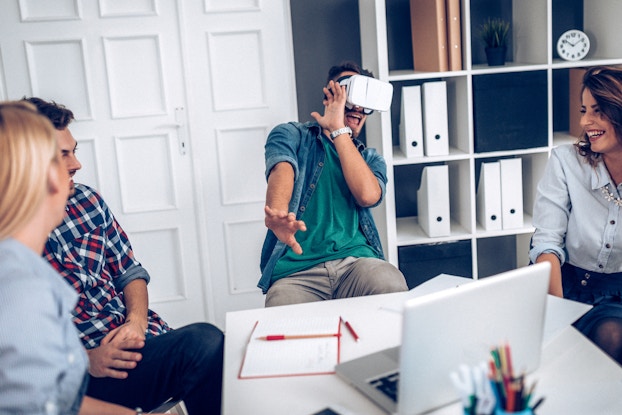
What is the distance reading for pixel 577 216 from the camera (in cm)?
208

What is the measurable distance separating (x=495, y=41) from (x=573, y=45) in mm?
350

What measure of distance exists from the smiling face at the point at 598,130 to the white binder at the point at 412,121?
35.5 inches

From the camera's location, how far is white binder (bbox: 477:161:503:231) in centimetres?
295

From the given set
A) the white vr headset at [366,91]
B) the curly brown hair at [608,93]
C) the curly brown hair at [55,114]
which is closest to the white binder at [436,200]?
the white vr headset at [366,91]

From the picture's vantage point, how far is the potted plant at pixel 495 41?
2939 millimetres

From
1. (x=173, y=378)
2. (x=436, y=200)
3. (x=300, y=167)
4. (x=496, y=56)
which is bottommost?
(x=173, y=378)

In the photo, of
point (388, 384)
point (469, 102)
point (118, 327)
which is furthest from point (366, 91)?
point (388, 384)

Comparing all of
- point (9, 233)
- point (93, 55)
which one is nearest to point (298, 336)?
point (9, 233)

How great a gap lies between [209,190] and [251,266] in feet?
1.43

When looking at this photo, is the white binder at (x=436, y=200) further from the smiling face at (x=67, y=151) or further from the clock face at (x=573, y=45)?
the smiling face at (x=67, y=151)

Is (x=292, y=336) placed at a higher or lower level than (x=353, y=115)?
lower

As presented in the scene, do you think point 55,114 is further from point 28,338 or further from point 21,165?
point 28,338

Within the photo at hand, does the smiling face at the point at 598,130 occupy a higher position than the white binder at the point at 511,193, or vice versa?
the smiling face at the point at 598,130

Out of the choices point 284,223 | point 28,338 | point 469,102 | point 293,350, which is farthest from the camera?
point 469,102
